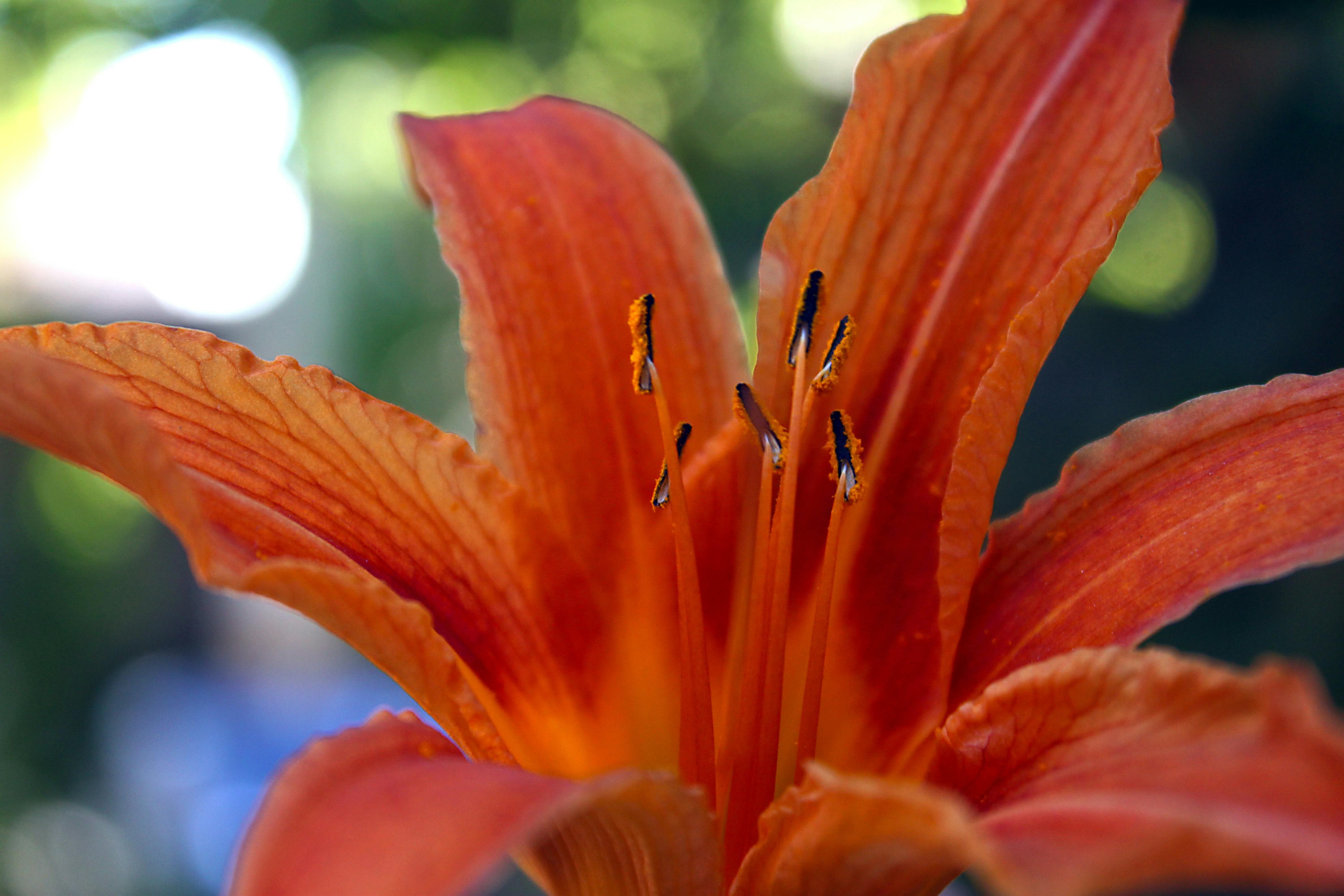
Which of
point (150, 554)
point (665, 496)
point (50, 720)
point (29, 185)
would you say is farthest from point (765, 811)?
point (150, 554)

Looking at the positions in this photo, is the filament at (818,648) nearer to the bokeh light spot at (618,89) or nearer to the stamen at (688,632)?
the stamen at (688,632)

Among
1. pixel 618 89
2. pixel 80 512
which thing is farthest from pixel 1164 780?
pixel 80 512

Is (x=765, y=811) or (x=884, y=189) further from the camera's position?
(x=884, y=189)

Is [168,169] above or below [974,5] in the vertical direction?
above

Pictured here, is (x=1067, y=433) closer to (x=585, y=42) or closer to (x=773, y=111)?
(x=773, y=111)

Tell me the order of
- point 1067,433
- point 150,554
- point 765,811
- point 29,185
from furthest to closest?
point 150,554 < point 29,185 < point 1067,433 < point 765,811

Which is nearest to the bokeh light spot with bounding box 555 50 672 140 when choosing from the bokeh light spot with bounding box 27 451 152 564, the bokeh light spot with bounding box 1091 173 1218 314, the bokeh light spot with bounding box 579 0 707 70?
the bokeh light spot with bounding box 579 0 707 70

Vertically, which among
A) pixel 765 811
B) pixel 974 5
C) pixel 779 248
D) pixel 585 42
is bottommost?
pixel 765 811
